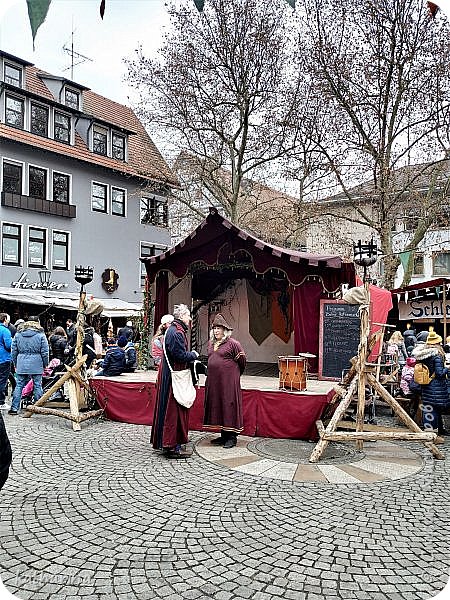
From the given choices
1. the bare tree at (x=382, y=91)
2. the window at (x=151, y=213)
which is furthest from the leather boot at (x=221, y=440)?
the window at (x=151, y=213)

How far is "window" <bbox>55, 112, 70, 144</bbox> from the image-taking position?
23859 millimetres

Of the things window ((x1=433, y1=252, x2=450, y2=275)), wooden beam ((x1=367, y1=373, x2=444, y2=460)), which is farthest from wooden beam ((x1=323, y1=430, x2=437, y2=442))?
window ((x1=433, y1=252, x2=450, y2=275))

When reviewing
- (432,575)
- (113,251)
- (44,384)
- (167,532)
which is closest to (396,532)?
(432,575)

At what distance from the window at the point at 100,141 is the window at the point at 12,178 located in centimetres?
512

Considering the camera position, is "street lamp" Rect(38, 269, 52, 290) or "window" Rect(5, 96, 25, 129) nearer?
"window" Rect(5, 96, 25, 129)

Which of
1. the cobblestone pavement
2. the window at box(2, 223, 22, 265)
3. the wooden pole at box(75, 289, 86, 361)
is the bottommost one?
the cobblestone pavement

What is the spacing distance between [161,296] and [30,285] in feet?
37.6

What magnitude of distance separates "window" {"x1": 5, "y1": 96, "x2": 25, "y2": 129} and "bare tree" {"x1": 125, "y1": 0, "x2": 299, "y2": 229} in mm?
5788

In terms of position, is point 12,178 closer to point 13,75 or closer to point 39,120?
point 39,120

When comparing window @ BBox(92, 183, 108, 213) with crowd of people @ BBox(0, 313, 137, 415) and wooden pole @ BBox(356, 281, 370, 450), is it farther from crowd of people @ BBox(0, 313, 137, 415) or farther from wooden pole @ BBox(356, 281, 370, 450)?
wooden pole @ BBox(356, 281, 370, 450)

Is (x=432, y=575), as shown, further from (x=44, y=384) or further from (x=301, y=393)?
(x=44, y=384)

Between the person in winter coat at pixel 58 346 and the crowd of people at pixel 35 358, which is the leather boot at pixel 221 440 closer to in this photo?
the crowd of people at pixel 35 358

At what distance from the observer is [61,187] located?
23.7 metres

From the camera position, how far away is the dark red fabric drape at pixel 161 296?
469 inches
